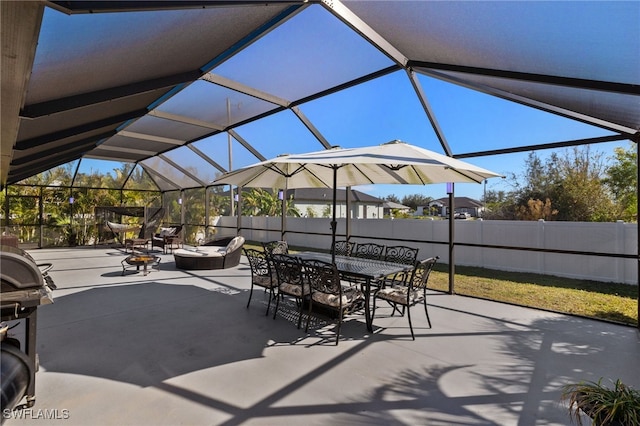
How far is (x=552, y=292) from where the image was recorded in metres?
6.38

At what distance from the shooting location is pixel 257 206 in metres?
18.9

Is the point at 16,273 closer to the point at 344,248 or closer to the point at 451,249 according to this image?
the point at 344,248

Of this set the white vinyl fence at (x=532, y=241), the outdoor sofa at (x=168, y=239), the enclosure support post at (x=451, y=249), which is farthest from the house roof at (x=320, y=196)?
the enclosure support post at (x=451, y=249)

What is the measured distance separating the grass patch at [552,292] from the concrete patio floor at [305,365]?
84cm

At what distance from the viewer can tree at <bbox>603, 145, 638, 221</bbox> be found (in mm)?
9445

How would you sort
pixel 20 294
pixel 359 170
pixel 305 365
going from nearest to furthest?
pixel 20 294 < pixel 305 365 < pixel 359 170

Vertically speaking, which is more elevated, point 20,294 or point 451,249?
point 20,294

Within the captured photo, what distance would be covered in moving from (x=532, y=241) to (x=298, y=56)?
26.0 ft

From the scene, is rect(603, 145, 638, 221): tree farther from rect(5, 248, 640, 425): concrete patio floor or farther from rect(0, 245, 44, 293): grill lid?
rect(0, 245, 44, 293): grill lid

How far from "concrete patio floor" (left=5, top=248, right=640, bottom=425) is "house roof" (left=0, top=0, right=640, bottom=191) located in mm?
2273

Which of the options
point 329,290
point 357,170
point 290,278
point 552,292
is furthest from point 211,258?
point 552,292

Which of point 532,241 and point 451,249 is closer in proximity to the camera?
point 451,249

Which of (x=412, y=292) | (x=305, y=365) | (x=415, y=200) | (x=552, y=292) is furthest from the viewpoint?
(x=415, y=200)

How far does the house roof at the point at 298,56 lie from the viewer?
2.17 meters
